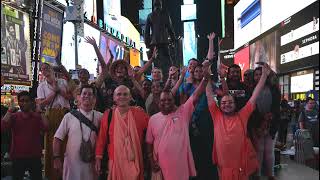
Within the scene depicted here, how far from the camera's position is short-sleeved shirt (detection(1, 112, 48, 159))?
20.9 feet

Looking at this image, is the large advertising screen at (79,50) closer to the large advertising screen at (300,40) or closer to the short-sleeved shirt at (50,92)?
the large advertising screen at (300,40)

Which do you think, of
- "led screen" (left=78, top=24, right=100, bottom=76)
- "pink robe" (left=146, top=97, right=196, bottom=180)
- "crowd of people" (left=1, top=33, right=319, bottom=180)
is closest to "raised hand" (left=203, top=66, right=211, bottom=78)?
"crowd of people" (left=1, top=33, right=319, bottom=180)

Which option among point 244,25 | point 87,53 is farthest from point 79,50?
point 244,25

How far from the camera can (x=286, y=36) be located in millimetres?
25266

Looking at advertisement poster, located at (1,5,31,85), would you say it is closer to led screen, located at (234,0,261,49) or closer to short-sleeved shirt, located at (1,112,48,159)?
short-sleeved shirt, located at (1,112,48,159)

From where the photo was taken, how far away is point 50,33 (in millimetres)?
17000

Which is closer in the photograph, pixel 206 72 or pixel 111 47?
pixel 206 72

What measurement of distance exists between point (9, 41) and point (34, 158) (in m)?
9.17

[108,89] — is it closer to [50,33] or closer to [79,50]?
[50,33]

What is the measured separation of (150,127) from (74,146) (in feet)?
3.14

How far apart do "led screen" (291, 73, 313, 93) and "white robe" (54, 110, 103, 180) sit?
56.9ft

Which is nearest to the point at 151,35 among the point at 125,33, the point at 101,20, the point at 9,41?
the point at 9,41

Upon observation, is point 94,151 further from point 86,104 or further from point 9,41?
point 9,41

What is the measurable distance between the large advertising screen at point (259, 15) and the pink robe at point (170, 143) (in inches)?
702
